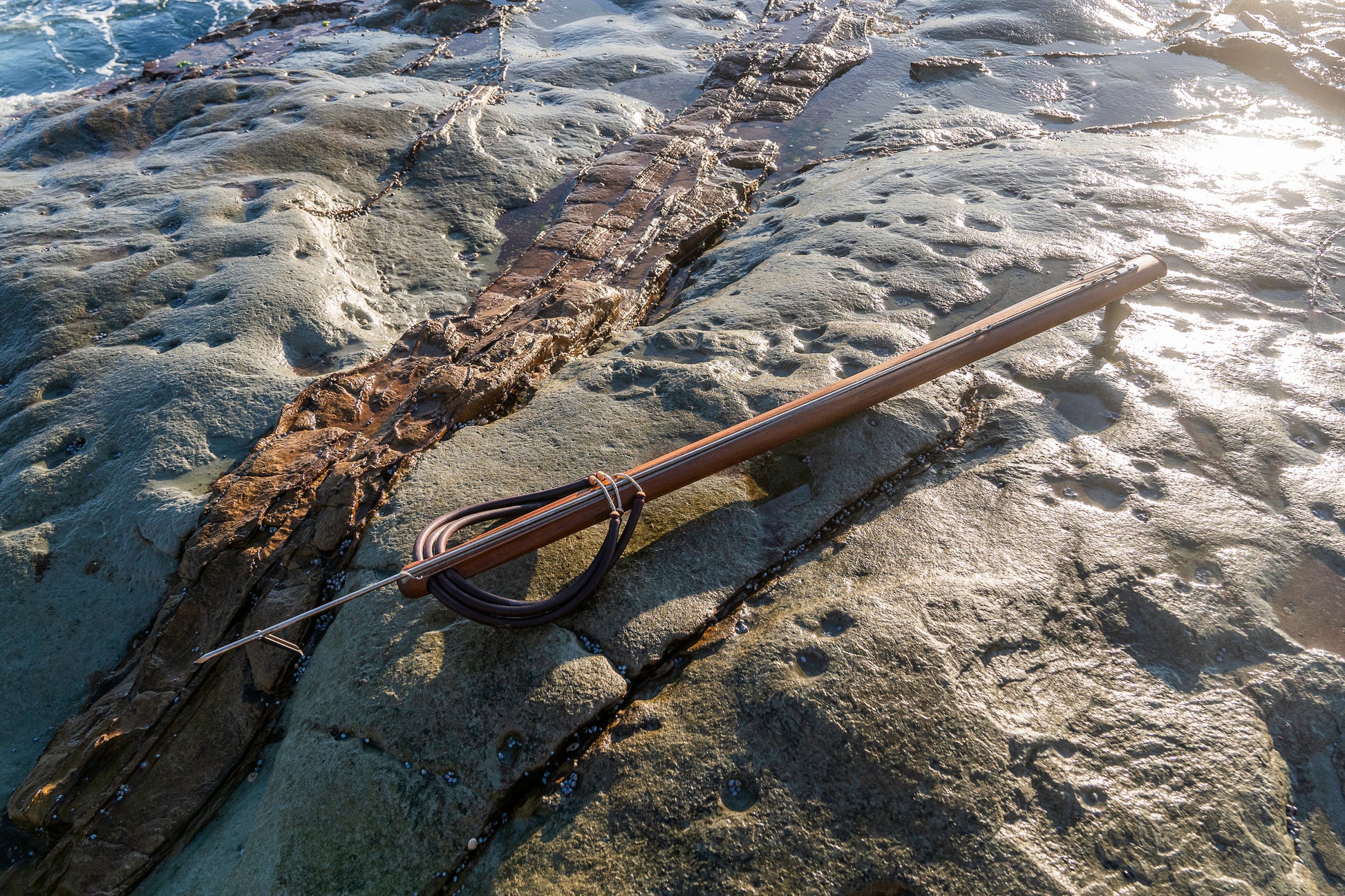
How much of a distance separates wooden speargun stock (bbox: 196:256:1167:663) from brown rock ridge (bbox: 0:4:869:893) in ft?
0.88

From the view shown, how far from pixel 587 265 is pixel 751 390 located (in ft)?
7.60

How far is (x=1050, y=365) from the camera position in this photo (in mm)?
3281

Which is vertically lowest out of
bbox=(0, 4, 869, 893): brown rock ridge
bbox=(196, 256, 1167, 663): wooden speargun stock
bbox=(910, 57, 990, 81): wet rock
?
bbox=(0, 4, 869, 893): brown rock ridge

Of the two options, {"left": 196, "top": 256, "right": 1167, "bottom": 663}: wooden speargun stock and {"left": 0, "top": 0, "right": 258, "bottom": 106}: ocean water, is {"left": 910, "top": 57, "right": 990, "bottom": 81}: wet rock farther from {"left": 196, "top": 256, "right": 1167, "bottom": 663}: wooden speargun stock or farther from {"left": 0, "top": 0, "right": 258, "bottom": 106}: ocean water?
{"left": 0, "top": 0, "right": 258, "bottom": 106}: ocean water

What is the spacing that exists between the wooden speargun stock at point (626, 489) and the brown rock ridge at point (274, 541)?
0.88 ft

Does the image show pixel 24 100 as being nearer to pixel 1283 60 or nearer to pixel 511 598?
pixel 511 598

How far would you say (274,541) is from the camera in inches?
112

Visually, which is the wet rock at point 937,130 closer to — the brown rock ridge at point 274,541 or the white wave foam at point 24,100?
the brown rock ridge at point 274,541

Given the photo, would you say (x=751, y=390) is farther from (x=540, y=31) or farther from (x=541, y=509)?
(x=540, y=31)

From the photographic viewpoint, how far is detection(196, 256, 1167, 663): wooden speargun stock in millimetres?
2168

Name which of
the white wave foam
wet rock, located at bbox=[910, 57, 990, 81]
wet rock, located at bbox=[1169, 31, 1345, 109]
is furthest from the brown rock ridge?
the white wave foam

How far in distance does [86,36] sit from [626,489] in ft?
48.5

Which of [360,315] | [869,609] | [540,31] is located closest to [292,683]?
[869,609]

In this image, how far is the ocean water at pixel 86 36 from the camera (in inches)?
405
